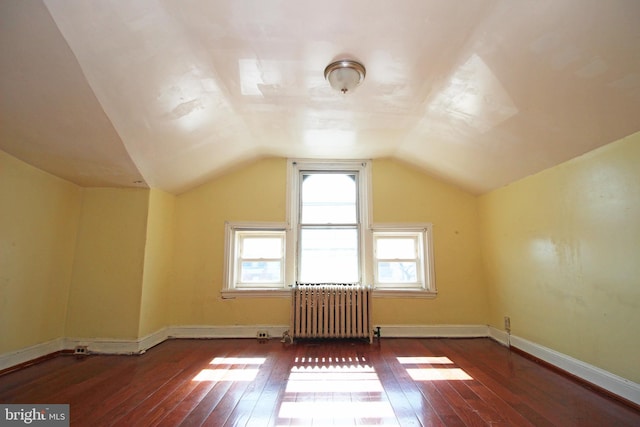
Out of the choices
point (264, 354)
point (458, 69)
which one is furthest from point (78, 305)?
point (458, 69)

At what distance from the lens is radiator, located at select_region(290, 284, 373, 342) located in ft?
12.5

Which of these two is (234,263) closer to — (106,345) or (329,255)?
(329,255)

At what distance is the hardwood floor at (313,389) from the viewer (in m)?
2.01

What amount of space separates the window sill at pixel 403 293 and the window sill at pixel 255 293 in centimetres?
126

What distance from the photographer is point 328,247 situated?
4293mm

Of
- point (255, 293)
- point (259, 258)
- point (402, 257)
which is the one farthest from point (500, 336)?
point (259, 258)

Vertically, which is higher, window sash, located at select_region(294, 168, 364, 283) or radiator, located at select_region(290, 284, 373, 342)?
window sash, located at select_region(294, 168, 364, 283)

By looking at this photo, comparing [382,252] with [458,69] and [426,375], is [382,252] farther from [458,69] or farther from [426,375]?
[458,69]

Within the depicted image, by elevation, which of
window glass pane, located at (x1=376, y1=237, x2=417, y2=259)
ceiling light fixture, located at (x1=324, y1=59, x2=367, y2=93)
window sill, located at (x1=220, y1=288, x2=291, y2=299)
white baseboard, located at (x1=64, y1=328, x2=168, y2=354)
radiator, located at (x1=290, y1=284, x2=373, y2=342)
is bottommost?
white baseboard, located at (x1=64, y1=328, x2=168, y2=354)

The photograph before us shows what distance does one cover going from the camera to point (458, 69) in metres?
2.26

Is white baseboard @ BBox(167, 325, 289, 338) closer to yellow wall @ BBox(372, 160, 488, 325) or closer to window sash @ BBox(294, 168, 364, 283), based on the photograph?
window sash @ BBox(294, 168, 364, 283)

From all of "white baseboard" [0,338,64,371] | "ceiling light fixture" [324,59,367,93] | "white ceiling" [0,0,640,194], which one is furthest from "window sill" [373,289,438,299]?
"white baseboard" [0,338,64,371]

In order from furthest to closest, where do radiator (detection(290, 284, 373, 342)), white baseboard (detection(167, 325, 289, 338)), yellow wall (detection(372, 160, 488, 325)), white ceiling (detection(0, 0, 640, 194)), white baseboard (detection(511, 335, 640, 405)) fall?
1. yellow wall (detection(372, 160, 488, 325))
2. white baseboard (detection(167, 325, 289, 338))
3. radiator (detection(290, 284, 373, 342))
4. white baseboard (detection(511, 335, 640, 405))
5. white ceiling (detection(0, 0, 640, 194))

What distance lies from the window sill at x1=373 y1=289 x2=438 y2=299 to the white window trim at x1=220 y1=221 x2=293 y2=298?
1.25 metres
